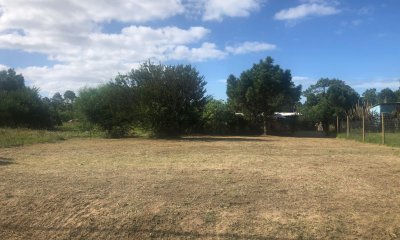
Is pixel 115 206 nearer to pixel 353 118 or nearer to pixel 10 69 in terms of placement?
pixel 353 118

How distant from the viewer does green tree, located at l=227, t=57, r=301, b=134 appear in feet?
119

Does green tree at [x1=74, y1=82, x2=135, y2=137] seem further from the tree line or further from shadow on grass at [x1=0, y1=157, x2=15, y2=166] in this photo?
shadow on grass at [x1=0, y1=157, x2=15, y2=166]

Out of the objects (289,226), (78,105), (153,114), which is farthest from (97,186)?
(78,105)

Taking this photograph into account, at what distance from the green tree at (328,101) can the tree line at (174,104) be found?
4.2 inches

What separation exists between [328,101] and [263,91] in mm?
14531

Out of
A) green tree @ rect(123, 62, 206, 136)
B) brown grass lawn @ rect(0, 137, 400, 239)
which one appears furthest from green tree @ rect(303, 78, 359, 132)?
brown grass lawn @ rect(0, 137, 400, 239)

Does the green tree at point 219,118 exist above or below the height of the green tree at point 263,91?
below

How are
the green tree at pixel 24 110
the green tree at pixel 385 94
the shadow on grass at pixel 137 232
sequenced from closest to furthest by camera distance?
the shadow on grass at pixel 137 232
the green tree at pixel 24 110
the green tree at pixel 385 94

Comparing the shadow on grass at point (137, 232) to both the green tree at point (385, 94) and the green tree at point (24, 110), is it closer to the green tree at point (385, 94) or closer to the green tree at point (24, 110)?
the green tree at point (24, 110)

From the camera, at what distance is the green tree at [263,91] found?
36.3 meters

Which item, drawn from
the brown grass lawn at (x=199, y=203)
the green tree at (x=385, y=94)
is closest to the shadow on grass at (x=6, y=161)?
the brown grass lawn at (x=199, y=203)

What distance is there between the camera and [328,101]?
47.8m

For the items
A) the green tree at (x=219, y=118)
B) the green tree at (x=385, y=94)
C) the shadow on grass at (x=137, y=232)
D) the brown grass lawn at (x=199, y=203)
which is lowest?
the shadow on grass at (x=137, y=232)

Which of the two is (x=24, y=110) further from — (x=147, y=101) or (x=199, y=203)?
(x=199, y=203)
